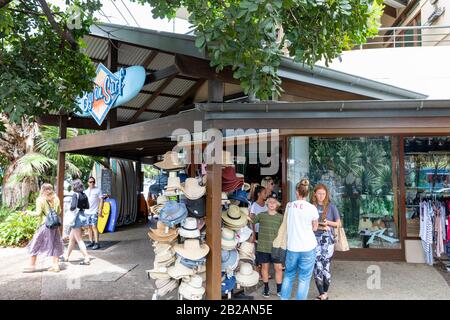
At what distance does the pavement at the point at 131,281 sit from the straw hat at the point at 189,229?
1141 mm

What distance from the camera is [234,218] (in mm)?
4742

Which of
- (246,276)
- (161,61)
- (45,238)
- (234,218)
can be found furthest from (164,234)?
(161,61)

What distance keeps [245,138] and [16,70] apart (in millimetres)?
4324

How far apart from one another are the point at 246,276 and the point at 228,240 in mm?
585

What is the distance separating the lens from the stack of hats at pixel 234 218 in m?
4.67

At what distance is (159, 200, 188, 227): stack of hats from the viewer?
4.43m

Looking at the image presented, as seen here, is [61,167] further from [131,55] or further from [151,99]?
[131,55]

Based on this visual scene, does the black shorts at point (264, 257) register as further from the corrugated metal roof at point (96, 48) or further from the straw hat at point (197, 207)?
the corrugated metal roof at point (96, 48)

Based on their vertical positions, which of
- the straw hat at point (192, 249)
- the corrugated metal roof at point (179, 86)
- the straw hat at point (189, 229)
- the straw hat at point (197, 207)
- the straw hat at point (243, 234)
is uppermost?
the corrugated metal roof at point (179, 86)

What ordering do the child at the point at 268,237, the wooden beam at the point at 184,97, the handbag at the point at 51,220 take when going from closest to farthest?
the child at the point at 268,237 → the handbag at the point at 51,220 → the wooden beam at the point at 184,97

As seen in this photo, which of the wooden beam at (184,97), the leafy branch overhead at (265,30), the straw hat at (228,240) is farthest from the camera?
the wooden beam at (184,97)

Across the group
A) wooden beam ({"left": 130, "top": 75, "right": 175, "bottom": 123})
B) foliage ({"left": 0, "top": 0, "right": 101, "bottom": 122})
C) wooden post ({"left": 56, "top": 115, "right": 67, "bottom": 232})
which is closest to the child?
foliage ({"left": 0, "top": 0, "right": 101, "bottom": 122})

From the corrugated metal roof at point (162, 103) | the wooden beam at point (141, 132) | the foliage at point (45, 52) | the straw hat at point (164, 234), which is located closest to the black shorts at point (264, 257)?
the straw hat at point (164, 234)
